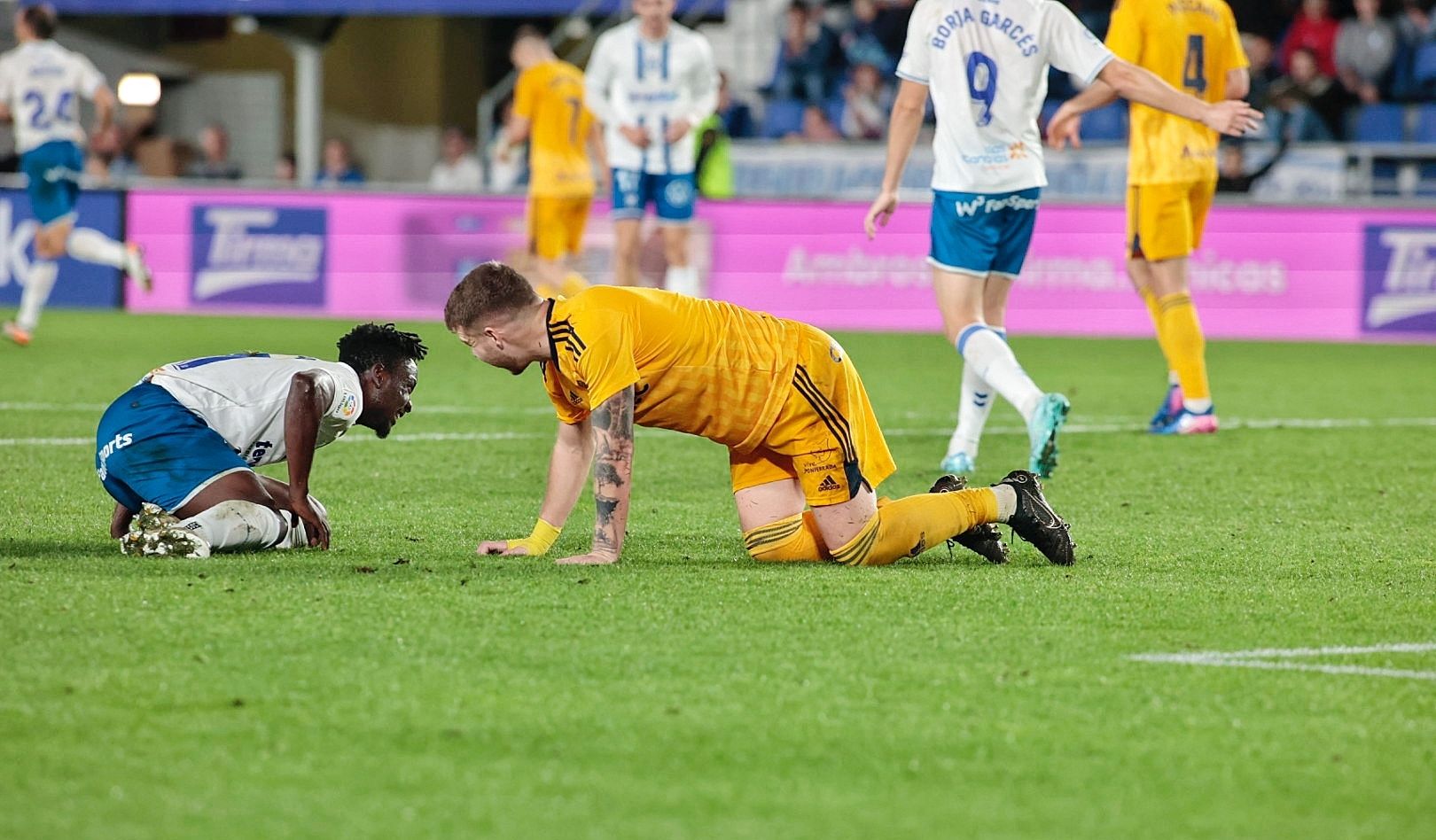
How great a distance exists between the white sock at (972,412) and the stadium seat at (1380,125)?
483 inches

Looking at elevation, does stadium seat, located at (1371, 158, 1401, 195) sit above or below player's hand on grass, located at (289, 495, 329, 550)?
above

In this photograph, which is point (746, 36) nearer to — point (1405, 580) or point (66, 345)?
point (66, 345)

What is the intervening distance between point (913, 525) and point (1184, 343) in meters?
4.34

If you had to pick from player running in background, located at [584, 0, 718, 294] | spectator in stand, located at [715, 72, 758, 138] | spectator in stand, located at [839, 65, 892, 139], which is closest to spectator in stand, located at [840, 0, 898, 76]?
spectator in stand, located at [839, 65, 892, 139]

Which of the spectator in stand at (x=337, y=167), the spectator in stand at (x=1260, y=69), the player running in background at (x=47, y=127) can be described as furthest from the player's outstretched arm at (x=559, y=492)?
the spectator in stand at (x=337, y=167)

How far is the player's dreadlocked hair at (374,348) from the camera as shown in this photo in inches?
233

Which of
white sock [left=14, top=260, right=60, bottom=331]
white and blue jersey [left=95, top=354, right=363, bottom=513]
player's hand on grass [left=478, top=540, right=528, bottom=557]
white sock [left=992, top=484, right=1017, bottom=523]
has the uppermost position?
white and blue jersey [left=95, top=354, right=363, bottom=513]

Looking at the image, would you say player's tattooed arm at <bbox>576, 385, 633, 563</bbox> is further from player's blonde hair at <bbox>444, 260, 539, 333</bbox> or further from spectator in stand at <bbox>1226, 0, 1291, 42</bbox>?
spectator in stand at <bbox>1226, 0, 1291, 42</bbox>

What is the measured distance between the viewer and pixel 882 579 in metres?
5.37

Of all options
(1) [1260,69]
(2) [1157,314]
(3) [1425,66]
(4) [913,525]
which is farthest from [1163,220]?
(3) [1425,66]

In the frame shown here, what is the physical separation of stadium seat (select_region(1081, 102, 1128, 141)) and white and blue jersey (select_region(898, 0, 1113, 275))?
12.3 m

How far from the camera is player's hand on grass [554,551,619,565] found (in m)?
5.45

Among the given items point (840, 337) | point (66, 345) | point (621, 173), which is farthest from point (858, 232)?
point (66, 345)

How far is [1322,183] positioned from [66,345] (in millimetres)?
10760
